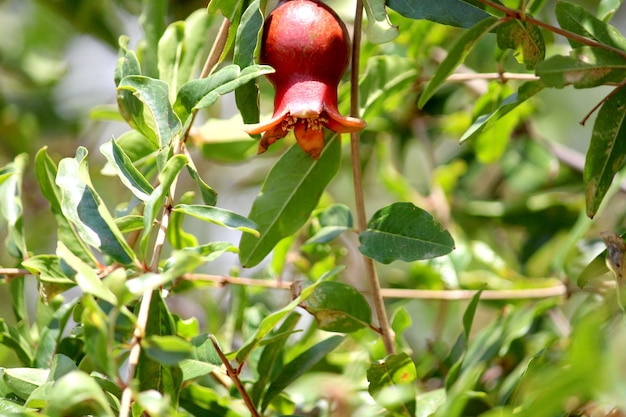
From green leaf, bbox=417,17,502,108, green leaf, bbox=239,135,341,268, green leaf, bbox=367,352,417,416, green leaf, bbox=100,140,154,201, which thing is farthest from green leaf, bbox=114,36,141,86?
green leaf, bbox=367,352,417,416

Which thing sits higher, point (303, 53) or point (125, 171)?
point (303, 53)

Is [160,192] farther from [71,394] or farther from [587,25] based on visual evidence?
[587,25]

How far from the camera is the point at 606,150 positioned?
3.07ft

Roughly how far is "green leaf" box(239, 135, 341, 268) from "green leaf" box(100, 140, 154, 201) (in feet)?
0.68

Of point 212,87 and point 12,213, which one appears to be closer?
point 212,87

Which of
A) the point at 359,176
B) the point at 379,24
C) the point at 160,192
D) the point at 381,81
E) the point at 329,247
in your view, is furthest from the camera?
the point at 329,247

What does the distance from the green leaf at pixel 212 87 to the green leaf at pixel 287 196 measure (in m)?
0.20

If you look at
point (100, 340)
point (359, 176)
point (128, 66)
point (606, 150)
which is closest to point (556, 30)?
point (606, 150)

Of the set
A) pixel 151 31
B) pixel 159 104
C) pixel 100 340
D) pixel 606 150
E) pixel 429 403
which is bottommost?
pixel 429 403

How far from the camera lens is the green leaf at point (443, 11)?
2.99 ft

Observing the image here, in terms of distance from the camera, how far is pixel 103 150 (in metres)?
0.86

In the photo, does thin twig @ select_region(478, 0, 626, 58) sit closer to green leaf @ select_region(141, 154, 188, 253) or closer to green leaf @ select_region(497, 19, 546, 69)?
green leaf @ select_region(497, 19, 546, 69)

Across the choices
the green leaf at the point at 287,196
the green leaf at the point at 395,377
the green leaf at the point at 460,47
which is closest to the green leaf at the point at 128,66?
the green leaf at the point at 287,196

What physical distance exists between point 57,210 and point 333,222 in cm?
38
